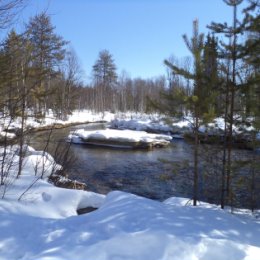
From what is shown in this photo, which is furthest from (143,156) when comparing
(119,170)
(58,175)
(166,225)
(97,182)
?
(166,225)

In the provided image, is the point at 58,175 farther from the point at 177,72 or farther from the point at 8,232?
the point at 8,232

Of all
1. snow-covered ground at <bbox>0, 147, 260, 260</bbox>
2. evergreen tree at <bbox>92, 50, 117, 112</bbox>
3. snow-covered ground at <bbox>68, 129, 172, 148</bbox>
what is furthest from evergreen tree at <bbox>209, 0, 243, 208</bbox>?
evergreen tree at <bbox>92, 50, 117, 112</bbox>

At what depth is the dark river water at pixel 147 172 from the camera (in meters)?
9.62

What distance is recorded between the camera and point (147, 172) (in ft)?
54.6

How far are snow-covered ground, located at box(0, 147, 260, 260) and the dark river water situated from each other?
3.52 m

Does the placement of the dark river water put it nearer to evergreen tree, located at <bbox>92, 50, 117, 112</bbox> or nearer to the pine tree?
the pine tree

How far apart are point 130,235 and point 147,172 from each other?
40.7 feet

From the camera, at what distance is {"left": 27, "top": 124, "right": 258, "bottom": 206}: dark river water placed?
31.6ft

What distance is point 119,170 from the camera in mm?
17094

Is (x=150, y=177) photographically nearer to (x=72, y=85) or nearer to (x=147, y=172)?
(x=147, y=172)

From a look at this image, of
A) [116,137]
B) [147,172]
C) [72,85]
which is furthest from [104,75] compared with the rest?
[147,172]

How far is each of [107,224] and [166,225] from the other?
2.65ft

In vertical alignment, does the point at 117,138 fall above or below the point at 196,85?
below

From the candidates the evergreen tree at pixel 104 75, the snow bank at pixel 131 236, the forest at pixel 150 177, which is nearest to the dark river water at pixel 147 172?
the forest at pixel 150 177
